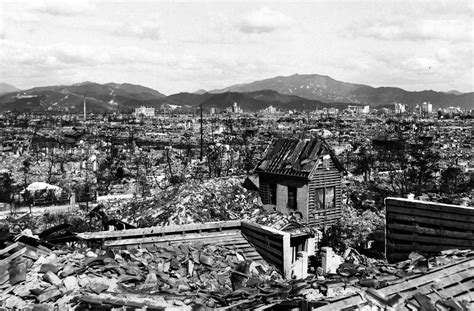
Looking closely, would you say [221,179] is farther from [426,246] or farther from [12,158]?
[12,158]

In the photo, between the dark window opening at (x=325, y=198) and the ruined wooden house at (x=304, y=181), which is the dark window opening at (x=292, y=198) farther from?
the dark window opening at (x=325, y=198)

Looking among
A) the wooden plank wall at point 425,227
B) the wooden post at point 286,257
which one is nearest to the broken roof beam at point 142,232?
the wooden post at point 286,257

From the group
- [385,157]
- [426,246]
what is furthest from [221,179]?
[385,157]

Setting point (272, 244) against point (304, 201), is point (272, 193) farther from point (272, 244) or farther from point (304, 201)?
point (272, 244)

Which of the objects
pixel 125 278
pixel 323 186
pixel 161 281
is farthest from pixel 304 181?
pixel 125 278

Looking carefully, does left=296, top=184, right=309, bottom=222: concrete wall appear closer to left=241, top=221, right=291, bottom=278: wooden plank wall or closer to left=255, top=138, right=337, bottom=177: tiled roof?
left=255, top=138, right=337, bottom=177: tiled roof
